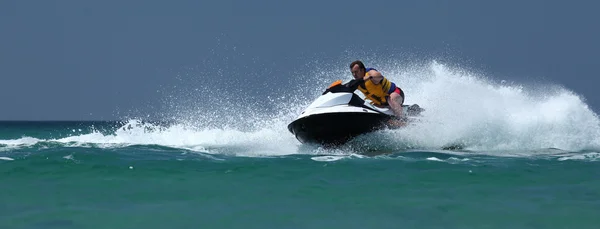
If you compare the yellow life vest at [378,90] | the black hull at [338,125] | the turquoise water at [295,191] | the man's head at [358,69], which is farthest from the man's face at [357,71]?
the turquoise water at [295,191]

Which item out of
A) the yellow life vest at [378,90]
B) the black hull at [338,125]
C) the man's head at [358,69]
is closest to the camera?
the black hull at [338,125]

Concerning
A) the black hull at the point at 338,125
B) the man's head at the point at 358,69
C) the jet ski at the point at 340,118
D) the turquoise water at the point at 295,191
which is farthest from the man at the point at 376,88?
the turquoise water at the point at 295,191

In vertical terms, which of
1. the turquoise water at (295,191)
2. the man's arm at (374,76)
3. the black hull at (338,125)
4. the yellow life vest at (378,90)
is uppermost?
the man's arm at (374,76)

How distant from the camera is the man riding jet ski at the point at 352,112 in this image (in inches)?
A: 410

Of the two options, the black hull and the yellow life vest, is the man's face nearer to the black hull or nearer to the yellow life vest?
the yellow life vest

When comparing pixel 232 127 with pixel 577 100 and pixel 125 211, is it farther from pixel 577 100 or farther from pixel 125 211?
pixel 125 211

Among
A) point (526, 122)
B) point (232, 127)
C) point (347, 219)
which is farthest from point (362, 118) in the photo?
point (232, 127)

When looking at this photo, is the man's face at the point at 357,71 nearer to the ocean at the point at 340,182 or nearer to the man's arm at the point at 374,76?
the man's arm at the point at 374,76

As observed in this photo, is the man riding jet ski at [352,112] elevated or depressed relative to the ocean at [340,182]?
elevated

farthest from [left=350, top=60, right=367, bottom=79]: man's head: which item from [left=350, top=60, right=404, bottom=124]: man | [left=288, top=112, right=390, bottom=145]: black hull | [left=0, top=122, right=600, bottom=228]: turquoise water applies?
[left=0, top=122, right=600, bottom=228]: turquoise water

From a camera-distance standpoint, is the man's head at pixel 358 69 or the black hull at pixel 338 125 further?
the man's head at pixel 358 69

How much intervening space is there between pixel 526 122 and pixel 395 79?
362 centimetres

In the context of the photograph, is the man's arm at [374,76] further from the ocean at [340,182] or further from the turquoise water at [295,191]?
the turquoise water at [295,191]

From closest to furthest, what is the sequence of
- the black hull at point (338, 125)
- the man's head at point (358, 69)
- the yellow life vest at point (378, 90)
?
the black hull at point (338, 125), the man's head at point (358, 69), the yellow life vest at point (378, 90)
